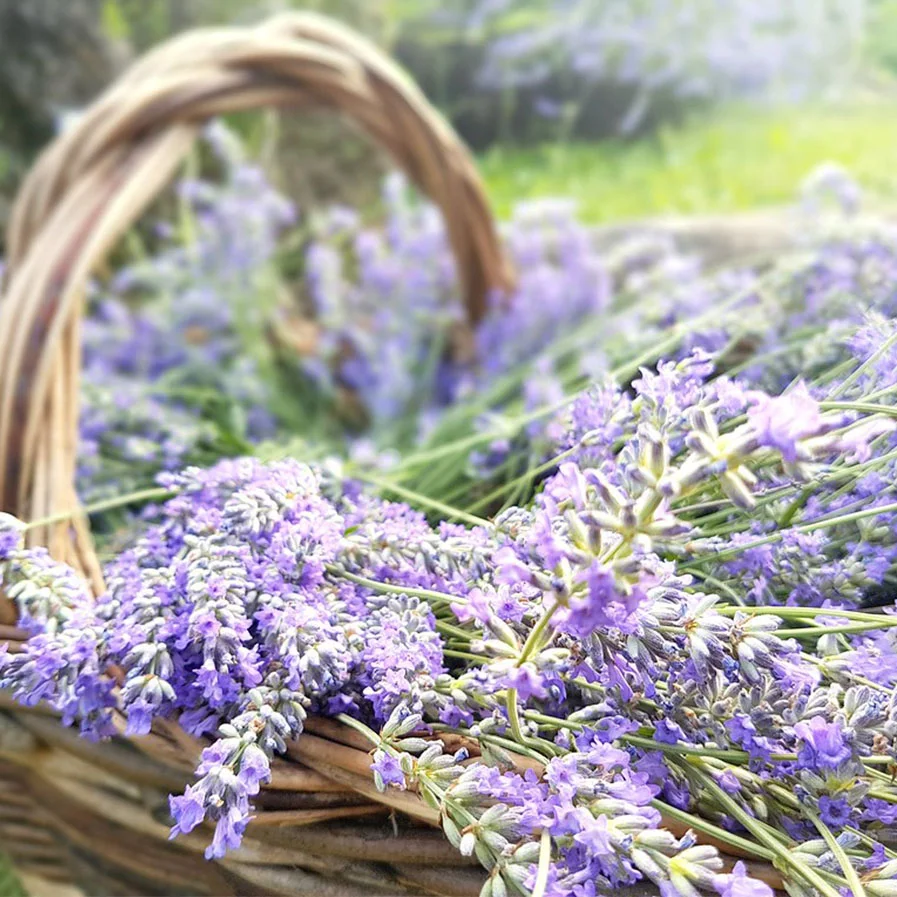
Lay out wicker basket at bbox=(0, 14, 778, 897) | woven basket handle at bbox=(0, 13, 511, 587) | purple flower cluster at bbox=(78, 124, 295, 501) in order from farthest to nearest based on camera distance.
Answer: purple flower cluster at bbox=(78, 124, 295, 501)
woven basket handle at bbox=(0, 13, 511, 587)
wicker basket at bbox=(0, 14, 778, 897)

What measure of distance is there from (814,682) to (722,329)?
1.00 ft

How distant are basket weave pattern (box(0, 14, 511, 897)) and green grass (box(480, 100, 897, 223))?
0.59 m

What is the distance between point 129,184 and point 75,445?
8.8 inches

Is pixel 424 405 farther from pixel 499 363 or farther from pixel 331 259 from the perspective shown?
pixel 331 259

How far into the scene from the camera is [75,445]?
26.1 inches

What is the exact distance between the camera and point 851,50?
141cm

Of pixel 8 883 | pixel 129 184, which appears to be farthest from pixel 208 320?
pixel 8 883

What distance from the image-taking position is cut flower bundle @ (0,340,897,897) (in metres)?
0.34

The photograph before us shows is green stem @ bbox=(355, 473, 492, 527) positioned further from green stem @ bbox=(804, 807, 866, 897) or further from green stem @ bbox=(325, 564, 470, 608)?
green stem @ bbox=(804, 807, 866, 897)

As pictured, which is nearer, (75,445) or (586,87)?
(75,445)

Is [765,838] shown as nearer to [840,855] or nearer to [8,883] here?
[840,855]

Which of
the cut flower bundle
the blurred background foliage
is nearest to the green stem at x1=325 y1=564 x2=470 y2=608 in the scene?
the cut flower bundle

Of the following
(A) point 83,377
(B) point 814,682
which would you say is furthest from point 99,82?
(B) point 814,682

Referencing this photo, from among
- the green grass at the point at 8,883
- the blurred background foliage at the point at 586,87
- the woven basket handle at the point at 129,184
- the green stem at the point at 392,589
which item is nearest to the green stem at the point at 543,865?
the green stem at the point at 392,589
